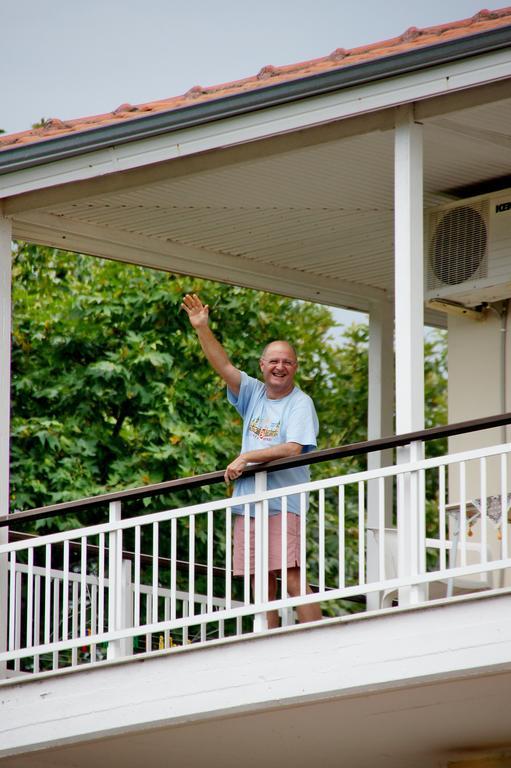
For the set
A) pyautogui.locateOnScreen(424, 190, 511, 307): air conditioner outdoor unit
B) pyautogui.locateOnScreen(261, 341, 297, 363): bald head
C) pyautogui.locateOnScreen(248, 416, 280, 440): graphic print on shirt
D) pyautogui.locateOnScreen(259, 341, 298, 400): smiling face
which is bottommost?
pyautogui.locateOnScreen(248, 416, 280, 440): graphic print on shirt

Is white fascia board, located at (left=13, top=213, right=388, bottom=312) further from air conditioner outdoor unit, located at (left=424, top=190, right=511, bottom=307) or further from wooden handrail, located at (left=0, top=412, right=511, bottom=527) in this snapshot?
wooden handrail, located at (left=0, top=412, right=511, bottom=527)

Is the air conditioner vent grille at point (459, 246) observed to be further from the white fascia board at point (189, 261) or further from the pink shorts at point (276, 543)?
the pink shorts at point (276, 543)

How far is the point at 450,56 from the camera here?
7270mm

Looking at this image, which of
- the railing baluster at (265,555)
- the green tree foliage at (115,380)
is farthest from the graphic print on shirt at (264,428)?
the green tree foliage at (115,380)

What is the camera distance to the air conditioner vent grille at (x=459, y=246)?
359 inches

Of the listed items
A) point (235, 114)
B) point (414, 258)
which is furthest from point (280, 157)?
point (414, 258)

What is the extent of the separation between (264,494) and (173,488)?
1.61ft

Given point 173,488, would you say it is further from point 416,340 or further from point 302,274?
point 302,274

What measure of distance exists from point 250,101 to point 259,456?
191 centimetres

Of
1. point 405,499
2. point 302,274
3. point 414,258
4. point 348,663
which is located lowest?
point 348,663

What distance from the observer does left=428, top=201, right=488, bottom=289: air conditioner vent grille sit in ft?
29.9

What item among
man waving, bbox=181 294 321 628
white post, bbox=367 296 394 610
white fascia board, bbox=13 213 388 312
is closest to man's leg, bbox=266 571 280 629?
man waving, bbox=181 294 321 628

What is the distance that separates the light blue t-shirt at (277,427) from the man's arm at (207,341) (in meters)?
0.06

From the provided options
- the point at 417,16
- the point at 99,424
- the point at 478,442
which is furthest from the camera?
the point at 417,16
